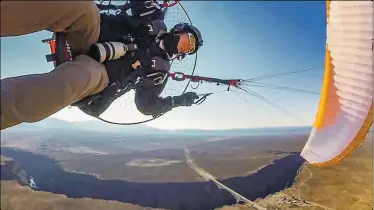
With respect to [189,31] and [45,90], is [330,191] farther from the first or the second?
[45,90]

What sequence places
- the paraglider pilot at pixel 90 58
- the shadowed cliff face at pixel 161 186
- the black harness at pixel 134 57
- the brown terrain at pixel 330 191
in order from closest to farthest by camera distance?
the paraglider pilot at pixel 90 58 < the black harness at pixel 134 57 < the brown terrain at pixel 330 191 < the shadowed cliff face at pixel 161 186

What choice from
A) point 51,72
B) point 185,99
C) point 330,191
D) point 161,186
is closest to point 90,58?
point 51,72

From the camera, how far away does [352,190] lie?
474 inches

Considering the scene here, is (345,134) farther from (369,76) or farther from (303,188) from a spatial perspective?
(303,188)

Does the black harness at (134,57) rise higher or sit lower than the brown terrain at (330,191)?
higher

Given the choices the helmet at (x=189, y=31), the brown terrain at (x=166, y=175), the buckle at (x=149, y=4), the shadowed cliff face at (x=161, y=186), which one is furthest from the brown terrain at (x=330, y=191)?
the buckle at (x=149, y=4)

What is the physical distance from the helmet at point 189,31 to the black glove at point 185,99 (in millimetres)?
336

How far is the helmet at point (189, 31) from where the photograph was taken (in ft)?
8.34

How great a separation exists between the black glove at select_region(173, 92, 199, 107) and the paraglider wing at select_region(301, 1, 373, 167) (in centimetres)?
103

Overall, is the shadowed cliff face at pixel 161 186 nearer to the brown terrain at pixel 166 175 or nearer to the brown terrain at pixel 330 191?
the brown terrain at pixel 166 175

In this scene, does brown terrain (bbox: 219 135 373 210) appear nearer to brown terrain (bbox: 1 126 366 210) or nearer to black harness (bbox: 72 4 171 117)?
brown terrain (bbox: 1 126 366 210)

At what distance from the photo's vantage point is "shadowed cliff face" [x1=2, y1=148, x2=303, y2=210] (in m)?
14.2

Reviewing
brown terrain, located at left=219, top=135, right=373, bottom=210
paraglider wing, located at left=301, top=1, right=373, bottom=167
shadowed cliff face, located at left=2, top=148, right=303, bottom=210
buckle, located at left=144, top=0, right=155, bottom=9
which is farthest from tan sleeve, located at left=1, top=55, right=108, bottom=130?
shadowed cliff face, located at left=2, top=148, right=303, bottom=210

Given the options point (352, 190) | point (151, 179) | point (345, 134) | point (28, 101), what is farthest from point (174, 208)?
point (28, 101)
